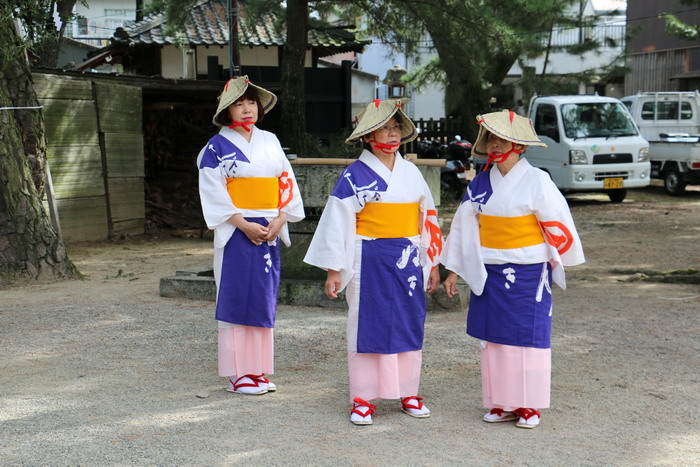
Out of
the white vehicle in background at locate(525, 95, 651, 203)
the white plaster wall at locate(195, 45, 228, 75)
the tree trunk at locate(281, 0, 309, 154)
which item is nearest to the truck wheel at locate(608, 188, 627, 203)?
the white vehicle in background at locate(525, 95, 651, 203)

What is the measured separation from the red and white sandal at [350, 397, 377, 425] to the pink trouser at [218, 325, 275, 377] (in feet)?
2.49

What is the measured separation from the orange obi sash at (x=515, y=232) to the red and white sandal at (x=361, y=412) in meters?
0.97

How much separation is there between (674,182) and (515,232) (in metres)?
12.7

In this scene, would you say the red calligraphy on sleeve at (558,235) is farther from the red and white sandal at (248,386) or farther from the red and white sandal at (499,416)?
the red and white sandal at (248,386)

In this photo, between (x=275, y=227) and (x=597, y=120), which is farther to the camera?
(x=597, y=120)

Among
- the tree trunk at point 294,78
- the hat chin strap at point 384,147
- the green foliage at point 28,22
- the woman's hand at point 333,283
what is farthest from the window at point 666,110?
the woman's hand at point 333,283

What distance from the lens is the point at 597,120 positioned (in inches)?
581

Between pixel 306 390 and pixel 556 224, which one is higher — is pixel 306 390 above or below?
below

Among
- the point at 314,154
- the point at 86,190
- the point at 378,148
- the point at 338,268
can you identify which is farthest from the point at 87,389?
the point at 314,154

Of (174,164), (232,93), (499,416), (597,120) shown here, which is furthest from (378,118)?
(597,120)

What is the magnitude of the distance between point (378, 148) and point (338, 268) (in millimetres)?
626

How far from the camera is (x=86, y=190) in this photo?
10508 mm

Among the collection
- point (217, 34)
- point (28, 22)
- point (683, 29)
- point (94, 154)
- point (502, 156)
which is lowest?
point (94, 154)

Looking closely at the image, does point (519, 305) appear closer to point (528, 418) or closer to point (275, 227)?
point (528, 418)
